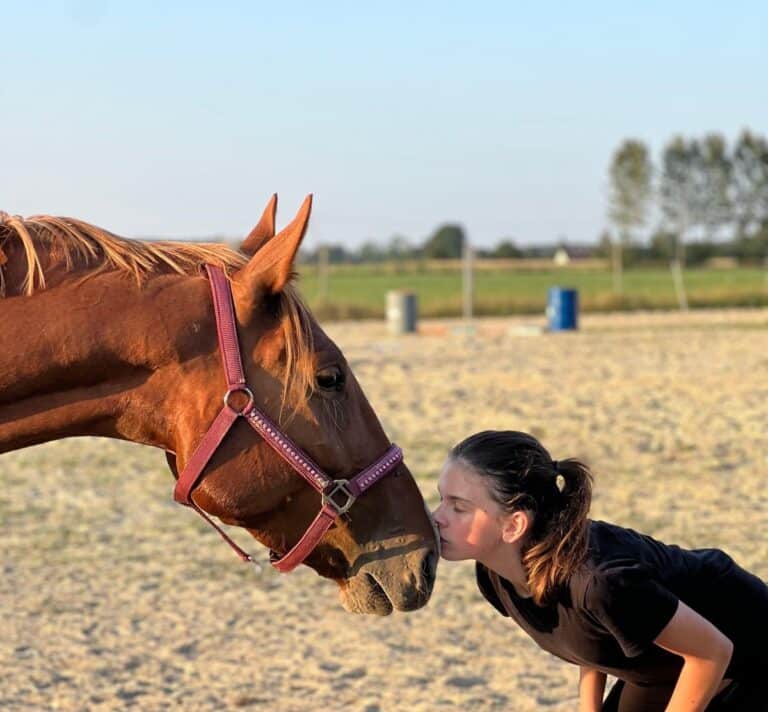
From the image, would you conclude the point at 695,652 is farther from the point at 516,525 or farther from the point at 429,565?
the point at 429,565

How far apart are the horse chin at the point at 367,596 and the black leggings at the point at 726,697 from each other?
0.81 metres

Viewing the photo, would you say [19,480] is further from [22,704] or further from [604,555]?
[604,555]

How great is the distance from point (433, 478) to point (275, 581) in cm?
238

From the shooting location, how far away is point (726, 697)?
2836 millimetres

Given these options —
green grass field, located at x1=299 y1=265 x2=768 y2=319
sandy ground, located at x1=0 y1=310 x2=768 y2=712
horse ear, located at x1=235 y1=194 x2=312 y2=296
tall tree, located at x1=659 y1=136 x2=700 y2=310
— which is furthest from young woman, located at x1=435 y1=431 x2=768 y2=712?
tall tree, located at x1=659 y1=136 x2=700 y2=310

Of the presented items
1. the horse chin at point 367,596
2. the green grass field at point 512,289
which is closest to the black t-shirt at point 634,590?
the horse chin at point 367,596

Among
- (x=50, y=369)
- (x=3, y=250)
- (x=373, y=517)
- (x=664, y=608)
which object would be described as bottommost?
(x=664, y=608)

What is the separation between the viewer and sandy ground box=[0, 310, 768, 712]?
15.9 feet

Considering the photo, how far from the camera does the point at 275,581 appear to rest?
6438 millimetres

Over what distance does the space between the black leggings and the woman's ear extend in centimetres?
58

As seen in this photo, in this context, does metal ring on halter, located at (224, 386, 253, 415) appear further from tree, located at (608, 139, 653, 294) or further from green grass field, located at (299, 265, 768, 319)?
tree, located at (608, 139, 653, 294)

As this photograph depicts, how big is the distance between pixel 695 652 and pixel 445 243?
202 feet

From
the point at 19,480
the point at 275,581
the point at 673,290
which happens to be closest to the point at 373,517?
the point at 275,581

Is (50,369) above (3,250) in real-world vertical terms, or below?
below
